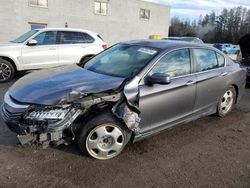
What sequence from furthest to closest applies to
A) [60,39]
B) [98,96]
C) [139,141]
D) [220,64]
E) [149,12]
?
1. [149,12]
2. [60,39]
3. [220,64]
4. [139,141]
5. [98,96]

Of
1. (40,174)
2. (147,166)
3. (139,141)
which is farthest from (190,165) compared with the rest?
(40,174)

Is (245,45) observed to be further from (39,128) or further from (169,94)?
(39,128)

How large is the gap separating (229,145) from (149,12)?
27558 mm

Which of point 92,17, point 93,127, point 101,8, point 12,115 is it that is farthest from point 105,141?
point 101,8

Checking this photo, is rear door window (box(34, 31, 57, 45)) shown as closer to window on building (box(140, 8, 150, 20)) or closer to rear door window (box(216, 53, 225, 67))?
rear door window (box(216, 53, 225, 67))

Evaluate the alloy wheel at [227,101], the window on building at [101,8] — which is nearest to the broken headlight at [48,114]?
the alloy wheel at [227,101]

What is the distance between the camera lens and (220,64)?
4.88m

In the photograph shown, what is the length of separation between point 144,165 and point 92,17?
2272 cm

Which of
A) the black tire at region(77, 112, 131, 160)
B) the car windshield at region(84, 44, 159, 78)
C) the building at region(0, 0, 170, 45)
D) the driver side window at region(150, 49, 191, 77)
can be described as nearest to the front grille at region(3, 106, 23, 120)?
the black tire at region(77, 112, 131, 160)

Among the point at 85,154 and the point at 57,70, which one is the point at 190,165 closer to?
the point at 85,154

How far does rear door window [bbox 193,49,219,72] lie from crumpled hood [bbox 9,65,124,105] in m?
1.54

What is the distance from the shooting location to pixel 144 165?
A: 3367 mm

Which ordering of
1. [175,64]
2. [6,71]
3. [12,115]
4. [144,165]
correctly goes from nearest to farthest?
[12,115]
[144,165]
[175,64]
[6,71]

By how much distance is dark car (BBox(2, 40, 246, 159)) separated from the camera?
3097 millimetres
